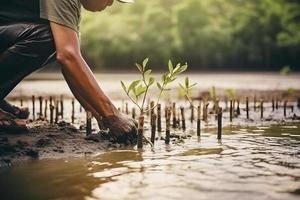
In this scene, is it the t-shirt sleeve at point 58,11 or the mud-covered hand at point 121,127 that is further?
the mud-covered hand at point 121,127

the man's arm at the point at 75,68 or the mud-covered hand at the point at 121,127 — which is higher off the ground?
the man's arm at the point at 75,68

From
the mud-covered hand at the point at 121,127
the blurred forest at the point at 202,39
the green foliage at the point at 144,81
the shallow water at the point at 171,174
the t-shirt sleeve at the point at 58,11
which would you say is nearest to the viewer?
the shallow water at the point at 171,174

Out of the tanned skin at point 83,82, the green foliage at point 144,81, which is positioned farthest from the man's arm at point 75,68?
the green foliage at point 144,81

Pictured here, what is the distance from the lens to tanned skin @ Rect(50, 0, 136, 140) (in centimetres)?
430

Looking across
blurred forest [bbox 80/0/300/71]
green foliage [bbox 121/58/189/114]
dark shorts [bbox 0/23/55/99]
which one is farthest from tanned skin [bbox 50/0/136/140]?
blurred forest [bbox 80/0/300/71]

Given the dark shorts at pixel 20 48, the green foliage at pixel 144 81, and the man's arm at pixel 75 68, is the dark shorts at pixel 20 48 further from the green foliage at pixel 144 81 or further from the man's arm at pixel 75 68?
the green foliage at pixel 144 81

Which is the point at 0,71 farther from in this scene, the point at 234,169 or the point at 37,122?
the point at 234,169

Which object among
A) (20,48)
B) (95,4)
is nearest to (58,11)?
(20,48)

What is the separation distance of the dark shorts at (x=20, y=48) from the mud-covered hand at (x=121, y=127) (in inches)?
37.4

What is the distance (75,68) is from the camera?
170 inches

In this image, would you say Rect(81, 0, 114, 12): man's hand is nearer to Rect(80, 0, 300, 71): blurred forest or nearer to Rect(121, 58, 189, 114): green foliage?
Rect(121, 58, 189, 114): green foliage

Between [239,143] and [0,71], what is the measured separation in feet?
8.33

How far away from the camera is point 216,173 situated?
3352 millimetres

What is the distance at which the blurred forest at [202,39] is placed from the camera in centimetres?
4106
